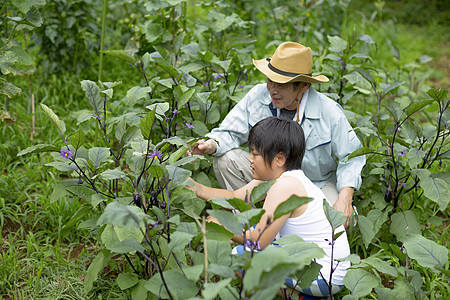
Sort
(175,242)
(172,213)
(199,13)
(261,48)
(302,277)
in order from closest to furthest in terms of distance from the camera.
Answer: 1. (175,242)
2. (302,277)
3. (172,213)
4. (261,48)
5. (199,13)

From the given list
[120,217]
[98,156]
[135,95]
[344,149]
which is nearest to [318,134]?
[344,149]

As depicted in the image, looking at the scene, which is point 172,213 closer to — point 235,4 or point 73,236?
point 73,236

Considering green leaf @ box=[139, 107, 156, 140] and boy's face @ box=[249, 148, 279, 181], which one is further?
boy's face @ box=[249, 148, 279, 181]

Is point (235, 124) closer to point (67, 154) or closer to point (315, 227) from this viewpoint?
point (315, 227)

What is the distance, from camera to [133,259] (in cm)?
256

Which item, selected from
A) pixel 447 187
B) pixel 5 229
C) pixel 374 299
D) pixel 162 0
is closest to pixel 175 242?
pixel 374 299

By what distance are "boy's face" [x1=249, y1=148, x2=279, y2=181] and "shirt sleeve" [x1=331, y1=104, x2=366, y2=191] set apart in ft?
1.70

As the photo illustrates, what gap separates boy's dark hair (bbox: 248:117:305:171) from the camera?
232cm

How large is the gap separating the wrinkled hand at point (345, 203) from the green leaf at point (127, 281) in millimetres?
1058

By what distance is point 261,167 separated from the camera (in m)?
2.36

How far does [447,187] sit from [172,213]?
1316 mm

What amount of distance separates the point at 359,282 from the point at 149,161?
3.19ft

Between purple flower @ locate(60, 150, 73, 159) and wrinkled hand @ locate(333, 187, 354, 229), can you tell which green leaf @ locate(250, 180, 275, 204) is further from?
wrinkled hand @ locate(333, 187, 354, 229)

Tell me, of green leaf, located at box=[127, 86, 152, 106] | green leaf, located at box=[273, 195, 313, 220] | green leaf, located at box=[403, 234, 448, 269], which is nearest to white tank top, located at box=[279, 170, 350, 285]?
green leaf, located at box=[403, 234, 448, 269]
